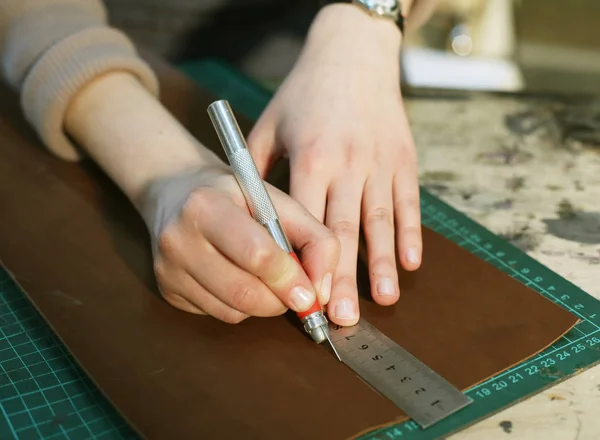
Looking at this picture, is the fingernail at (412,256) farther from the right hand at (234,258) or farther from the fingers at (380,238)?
the right hand at (234,258)

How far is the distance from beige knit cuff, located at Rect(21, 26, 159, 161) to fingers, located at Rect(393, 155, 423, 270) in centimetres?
51

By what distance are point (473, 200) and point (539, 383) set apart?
45cm

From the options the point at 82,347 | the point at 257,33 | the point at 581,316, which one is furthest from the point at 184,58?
the point at 581,316

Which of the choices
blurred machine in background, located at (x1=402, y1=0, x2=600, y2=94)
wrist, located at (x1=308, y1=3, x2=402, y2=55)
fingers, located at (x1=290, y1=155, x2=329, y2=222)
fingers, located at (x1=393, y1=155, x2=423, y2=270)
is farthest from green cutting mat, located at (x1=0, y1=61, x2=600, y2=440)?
blurred machine in background, located at (x1=402, y1=0, x2=600, y2=94)

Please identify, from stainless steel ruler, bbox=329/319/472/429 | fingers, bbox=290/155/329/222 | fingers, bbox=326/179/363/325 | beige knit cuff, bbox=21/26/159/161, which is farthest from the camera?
beige knit cuff, bbox=21/26/159/161

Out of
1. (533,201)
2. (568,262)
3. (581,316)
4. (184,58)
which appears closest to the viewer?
(581,316)

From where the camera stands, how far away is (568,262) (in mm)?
1007

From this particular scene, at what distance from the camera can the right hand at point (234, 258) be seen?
0.75m

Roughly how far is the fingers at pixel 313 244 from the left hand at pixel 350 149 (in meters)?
0.04

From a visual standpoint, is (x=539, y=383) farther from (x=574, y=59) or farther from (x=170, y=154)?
(x=574, y=59)

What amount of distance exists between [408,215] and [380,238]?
7 centimetres

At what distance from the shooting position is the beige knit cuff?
111cm

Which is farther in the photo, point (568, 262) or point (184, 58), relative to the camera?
point (184, 58)

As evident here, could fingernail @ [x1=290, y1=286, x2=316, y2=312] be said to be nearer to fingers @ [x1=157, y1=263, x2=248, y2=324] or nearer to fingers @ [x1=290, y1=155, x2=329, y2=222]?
fingers @ [x1=157, y1=263, x2=248, y2=324]
